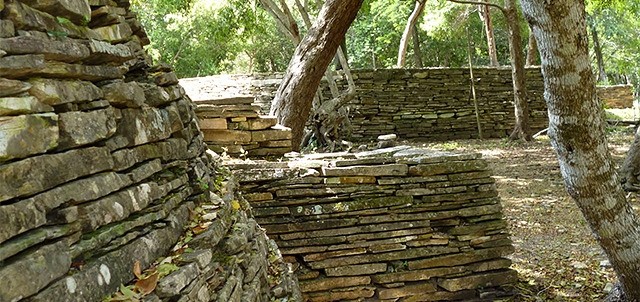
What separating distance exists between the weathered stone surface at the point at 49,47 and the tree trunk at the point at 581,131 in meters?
2.84

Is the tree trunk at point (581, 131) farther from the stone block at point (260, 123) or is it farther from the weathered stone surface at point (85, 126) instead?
the weathered stone surface at point (85, 126)

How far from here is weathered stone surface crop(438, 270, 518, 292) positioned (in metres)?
4.99

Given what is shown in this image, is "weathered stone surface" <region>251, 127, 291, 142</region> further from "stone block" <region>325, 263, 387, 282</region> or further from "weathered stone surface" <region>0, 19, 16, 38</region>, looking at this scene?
"weathered stone surface" <region>0, 19, 16, 38</region>

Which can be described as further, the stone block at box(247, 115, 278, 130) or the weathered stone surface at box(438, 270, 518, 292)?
the stone block at box(247, 115, 278, 130)

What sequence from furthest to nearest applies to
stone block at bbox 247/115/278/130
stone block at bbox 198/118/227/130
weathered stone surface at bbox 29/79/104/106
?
stone block at bbox 247/115/278/130, stone block at bbox 198/118/227/130, weathered stone surface at bbox 29/79/104/106

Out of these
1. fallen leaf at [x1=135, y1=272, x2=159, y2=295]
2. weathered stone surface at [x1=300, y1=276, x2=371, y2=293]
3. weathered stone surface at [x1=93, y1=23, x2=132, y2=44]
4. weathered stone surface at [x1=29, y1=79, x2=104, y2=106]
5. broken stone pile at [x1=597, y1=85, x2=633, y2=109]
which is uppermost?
weathered stone surface at [x1=93, y1=23, x2=132, y2=44]

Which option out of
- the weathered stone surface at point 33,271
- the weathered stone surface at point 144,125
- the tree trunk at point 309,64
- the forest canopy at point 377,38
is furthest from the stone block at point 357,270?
the forest canopy at point 377,38

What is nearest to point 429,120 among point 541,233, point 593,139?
point 541,233

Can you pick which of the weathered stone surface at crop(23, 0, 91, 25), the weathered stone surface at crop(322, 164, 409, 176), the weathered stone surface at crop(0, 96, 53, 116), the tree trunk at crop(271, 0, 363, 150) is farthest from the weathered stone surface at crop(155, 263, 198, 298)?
the tree trunk at crop(271, 0, 363, 150)

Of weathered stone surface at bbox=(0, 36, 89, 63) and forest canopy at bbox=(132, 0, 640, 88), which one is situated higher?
forest canopy at bbox=(132, 0, 640, 88)

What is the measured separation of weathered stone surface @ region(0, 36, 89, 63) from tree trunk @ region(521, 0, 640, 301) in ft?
9.33

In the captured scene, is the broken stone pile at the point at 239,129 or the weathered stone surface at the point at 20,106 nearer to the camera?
the weathered stone surface at the point at 20,106

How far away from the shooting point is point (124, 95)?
8.82 feet

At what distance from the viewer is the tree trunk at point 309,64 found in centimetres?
668
